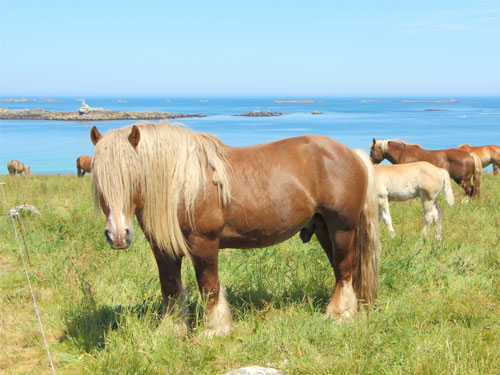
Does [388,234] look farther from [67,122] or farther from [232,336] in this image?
[67,122]

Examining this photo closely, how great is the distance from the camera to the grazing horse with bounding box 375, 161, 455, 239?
7934 mm

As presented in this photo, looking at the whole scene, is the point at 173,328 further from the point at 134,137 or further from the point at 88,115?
the point at 88,115

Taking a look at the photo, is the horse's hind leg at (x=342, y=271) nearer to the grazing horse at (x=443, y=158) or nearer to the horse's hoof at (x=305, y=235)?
the horse's hoof at (x=305, y=235)

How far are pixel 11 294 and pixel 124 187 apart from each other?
2.82m

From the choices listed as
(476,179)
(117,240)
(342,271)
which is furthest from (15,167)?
(342,271)

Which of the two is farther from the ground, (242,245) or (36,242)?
(242,245)

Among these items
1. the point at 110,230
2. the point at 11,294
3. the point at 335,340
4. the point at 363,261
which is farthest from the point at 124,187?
the point at 11,294

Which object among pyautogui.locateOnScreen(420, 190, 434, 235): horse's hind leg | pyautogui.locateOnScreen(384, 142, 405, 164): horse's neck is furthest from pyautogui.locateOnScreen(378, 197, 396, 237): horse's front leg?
pyautogui.locateOnScreen(384, 142, 405, 164): horse's neck

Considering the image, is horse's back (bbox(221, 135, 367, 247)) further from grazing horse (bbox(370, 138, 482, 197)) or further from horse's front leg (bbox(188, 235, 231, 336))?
grazing horse (bbox(370, 138, 482, 197))

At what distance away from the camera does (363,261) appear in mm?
4383

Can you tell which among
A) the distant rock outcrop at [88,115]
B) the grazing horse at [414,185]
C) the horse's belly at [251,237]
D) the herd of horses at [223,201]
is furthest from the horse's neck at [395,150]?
the distant rock outcrop at [88,115]

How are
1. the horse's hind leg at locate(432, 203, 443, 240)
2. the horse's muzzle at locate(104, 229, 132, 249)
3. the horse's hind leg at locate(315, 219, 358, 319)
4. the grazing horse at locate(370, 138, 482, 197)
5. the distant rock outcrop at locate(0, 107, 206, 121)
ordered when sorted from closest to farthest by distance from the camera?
the horse's muzzle at locate(104, 229, 132, 249), the horse's hind leg at locate(315, 219, 358, 319), the horse's hind leg at locate(432, 203, 443, 240), the grazing horse at locate(370, 138, 482, 197), the distant rock outcrop at locate(0, 107, 206, 121)

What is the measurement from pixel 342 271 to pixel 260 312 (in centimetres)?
90

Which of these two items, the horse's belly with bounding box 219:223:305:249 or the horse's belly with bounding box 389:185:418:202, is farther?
the horse's belly with bounding box 389:185:418:202
